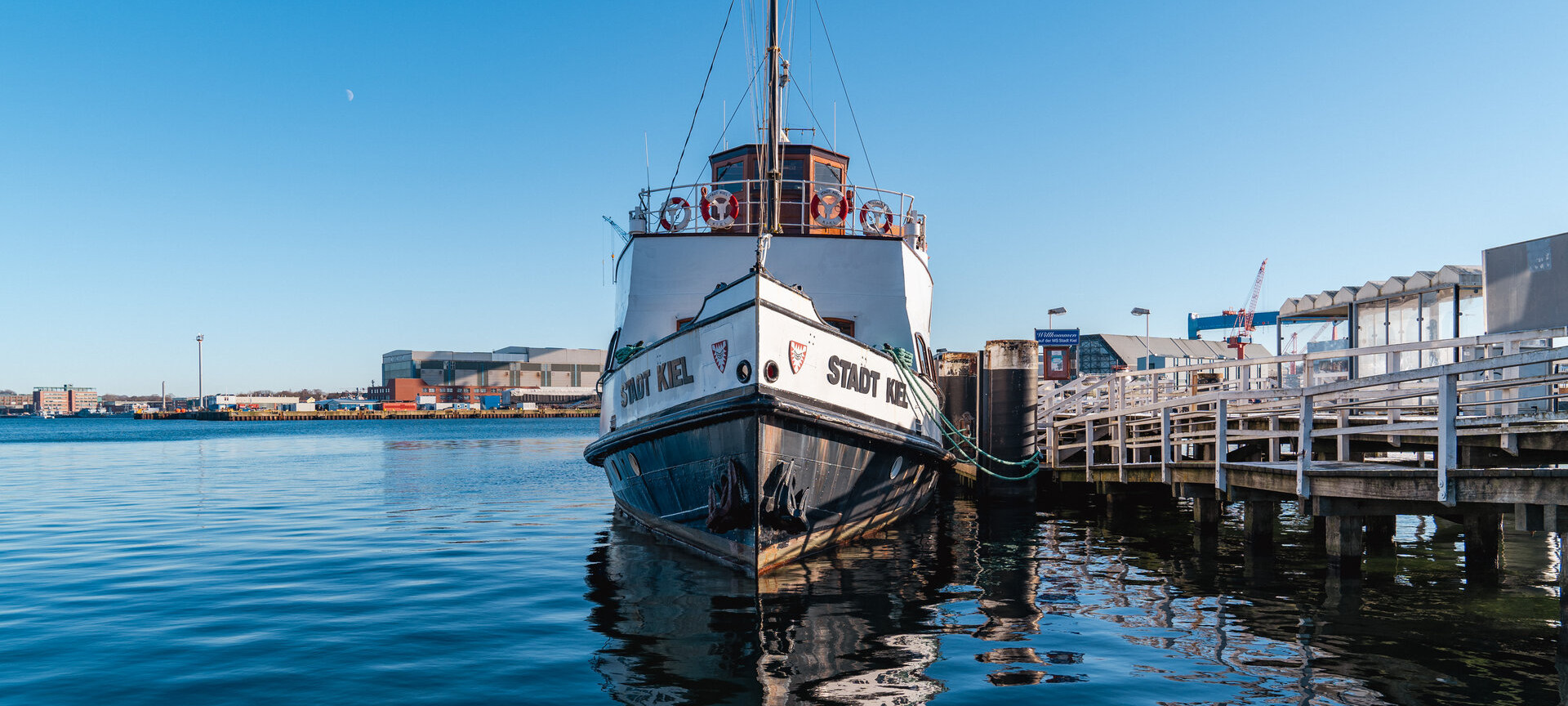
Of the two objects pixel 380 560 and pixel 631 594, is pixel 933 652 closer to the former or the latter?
pixel 631 594

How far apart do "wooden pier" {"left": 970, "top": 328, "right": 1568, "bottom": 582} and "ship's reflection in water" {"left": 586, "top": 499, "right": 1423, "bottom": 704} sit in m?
1.51

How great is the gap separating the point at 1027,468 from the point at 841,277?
6571mm

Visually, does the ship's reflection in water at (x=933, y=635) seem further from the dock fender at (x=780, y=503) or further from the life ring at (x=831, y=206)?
the life ring at (x=831, y=206)

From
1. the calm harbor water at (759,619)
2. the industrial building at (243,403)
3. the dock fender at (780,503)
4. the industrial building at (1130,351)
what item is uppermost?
the industrial building at (1130,351)

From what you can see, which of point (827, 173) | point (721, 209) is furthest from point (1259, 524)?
point (827, 173)

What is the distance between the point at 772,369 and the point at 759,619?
2.45m

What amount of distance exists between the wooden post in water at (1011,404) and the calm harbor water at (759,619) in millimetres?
1481

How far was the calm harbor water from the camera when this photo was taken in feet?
22.6

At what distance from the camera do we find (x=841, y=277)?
47.1ft

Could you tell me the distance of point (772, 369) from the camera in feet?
31.6

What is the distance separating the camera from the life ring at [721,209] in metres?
14.6

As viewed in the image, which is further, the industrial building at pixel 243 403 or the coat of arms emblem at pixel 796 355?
the industrial building at pixel 243 403

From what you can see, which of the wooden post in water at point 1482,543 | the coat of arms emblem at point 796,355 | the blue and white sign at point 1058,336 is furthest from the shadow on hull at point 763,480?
the blue and white sign at point 1058,336

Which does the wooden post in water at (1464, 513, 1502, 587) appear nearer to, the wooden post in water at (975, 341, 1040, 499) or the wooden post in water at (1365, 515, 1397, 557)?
the wooden post in water at (1365, 515, 1397, 557)
